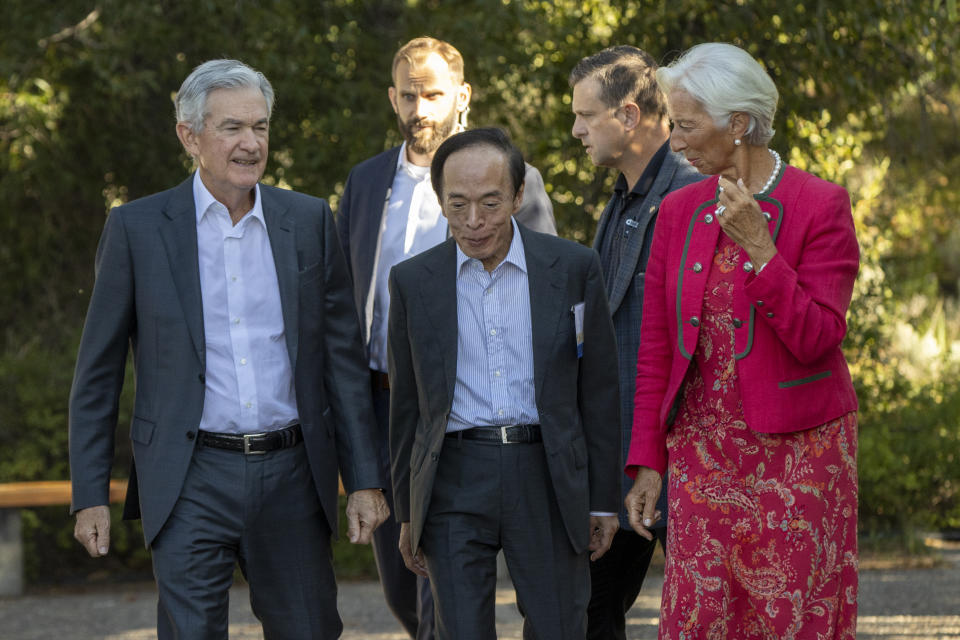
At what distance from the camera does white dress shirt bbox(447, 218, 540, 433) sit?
3719mm

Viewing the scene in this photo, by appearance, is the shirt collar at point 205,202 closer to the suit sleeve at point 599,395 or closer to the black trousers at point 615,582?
the suit sleeve at point 599,395

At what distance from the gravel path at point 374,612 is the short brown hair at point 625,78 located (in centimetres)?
322

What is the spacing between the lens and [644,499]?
3.71 m

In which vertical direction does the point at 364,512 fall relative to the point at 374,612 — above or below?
above

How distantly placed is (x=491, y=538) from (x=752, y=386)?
0.86 m

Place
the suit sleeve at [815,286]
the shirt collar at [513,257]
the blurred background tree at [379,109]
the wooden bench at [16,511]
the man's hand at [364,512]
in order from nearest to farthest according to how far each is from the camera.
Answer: the suit sleeve at [815,286]
the shirt collar at [513,257]
the man's hand at [364,512]
the wooden bench at [16,511]
the blurred background tree at [379,109]

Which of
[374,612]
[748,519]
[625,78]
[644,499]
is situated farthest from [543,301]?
[374,612]

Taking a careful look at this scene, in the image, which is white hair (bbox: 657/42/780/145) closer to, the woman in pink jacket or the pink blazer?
the woman in pink jacket

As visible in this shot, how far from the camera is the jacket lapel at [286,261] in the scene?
3.84 m

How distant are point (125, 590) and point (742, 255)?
6.05 metres

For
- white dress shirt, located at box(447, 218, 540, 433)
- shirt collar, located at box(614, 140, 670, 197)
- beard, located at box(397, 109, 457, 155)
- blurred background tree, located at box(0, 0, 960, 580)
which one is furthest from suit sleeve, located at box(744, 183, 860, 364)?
blurred background tree, located at box(0, 0, 960, 580)

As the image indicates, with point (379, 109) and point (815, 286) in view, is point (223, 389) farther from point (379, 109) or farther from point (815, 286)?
point (379, 109)

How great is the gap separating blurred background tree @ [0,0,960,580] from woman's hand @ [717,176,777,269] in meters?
4.98

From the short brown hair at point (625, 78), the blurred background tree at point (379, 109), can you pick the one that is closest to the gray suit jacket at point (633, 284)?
the short brown hair at point (625, 78)
